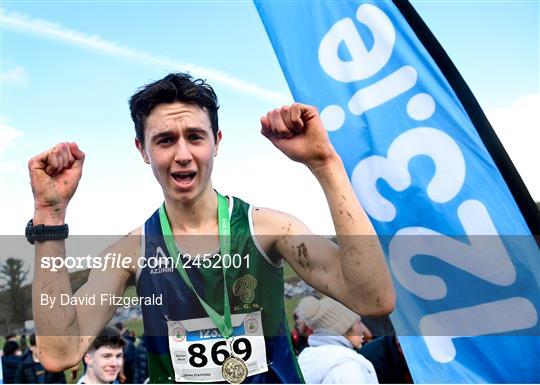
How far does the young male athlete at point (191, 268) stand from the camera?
5.99 feet

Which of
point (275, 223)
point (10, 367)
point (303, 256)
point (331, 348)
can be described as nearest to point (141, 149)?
point (275, 223)

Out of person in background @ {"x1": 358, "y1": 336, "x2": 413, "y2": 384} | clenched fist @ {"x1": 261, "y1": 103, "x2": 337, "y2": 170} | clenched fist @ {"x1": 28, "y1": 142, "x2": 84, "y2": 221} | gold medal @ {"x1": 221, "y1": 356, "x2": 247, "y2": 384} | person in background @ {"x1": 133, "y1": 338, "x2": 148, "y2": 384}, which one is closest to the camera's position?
clenched fist @ {"x1": 261, "y1": 103, "x2": 337, "y2": 170}

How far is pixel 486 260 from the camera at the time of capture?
2355 millimetres

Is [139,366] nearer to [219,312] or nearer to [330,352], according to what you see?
[330,352]

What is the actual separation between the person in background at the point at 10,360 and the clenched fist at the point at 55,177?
2.41 m

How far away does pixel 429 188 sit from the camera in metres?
2.44

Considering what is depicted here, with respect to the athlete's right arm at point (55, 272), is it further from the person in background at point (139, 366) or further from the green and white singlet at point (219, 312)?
the person in background at point (139, 366)

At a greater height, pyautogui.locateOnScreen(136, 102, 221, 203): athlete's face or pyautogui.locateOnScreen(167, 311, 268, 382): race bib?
pyautogui.locateOnScreen(136, 102, 221, 203): athlete's face

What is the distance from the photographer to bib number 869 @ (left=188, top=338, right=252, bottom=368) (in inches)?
84.4

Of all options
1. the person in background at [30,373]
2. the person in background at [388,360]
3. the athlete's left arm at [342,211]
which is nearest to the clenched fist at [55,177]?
the athlete's left arm at [342,211]

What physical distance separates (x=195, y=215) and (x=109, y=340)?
1184mm

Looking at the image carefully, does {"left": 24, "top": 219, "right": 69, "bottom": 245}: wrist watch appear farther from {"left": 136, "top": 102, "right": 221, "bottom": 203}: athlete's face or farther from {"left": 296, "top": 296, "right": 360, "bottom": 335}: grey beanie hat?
{"left": 296, "top": 296, "right": 360, "bottom": 335}: grey beanie hat

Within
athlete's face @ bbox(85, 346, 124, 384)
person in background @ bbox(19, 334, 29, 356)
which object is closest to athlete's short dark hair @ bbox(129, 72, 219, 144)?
athlete's face @ bbox(85, 346, 124, 384)

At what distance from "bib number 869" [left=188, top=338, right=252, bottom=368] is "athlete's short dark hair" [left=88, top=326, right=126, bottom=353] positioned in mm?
939
